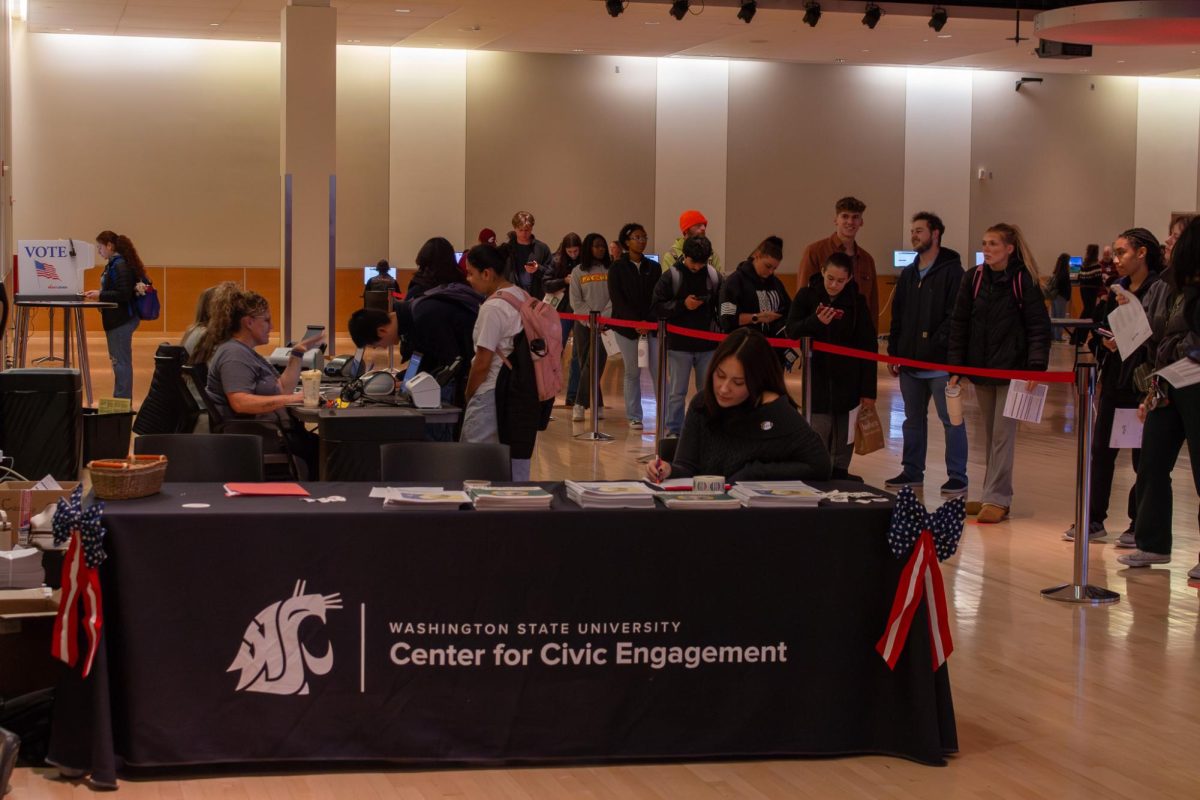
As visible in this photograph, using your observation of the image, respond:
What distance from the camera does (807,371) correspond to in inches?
295

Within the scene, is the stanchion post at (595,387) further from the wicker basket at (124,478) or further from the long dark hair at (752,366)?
the wicker basket at (124,478)

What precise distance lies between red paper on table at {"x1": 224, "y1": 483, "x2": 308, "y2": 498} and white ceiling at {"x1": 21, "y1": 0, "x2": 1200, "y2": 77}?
10.9 m

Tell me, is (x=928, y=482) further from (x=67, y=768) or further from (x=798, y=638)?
(x=67, y=768)

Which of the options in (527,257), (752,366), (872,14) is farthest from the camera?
(872,14)

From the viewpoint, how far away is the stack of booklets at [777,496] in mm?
3830

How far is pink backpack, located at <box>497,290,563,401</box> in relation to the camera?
5738mm

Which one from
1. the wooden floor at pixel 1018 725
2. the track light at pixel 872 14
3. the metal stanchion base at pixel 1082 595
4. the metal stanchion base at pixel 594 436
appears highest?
the track light at pixel 872 14

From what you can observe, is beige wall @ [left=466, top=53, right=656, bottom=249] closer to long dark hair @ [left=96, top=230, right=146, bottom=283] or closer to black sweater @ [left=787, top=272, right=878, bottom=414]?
long dark hair @ [left=96, top=230, right=146, bottom=283]

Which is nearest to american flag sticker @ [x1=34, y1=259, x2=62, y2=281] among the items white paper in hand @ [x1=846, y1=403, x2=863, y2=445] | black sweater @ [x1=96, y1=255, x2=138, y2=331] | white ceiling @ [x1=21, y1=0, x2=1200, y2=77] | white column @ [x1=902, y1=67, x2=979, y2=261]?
black sweater @ [x1=96, y1=255, x2=138, y2=331]

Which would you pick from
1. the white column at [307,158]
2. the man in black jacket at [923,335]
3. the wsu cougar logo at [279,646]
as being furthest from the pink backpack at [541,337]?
the white column at [307,158]

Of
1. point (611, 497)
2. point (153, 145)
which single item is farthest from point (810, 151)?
point (611, 497)

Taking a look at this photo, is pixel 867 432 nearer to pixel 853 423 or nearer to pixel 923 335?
pixel 853 423

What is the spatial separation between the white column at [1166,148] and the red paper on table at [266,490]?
68.2 feet

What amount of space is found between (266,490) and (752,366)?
5.07ft
